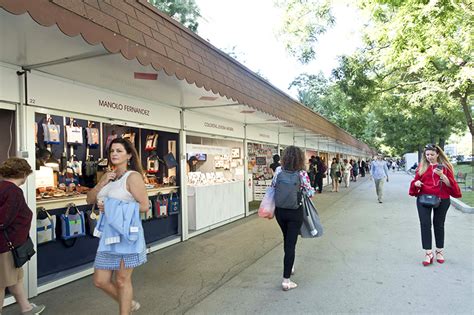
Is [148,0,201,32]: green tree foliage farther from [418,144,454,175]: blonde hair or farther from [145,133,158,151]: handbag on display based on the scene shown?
[418,144,454,175]: blonde hair

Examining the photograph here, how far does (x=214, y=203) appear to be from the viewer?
879cm

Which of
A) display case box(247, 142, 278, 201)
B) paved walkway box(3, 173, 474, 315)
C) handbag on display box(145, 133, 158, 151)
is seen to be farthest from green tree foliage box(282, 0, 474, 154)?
handbag on display box(145, 133, 158, 151)

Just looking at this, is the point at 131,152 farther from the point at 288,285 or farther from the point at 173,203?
the point at 173,203

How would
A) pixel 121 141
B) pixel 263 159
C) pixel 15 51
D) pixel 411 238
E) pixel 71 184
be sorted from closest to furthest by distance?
pixel 121 141
pixel 15 51
pixel 71 184
pixel 411 238
pixel 263 159

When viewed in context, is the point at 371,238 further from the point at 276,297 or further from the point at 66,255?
the point at 66,255

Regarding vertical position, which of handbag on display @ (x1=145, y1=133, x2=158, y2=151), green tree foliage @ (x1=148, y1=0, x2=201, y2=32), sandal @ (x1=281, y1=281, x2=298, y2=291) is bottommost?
sandal @ (x1=281, y1=281, x2=298, y2=291)

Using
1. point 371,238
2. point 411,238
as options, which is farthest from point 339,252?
point 411,238

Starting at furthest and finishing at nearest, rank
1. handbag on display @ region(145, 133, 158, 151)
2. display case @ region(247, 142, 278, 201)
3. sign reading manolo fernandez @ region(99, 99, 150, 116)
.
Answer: display case @ region(247, 142, 278, 201) < handbag on display @ region(145, 133, 158, 151) < sign reading manolo fernandez @ region(99, 99, 150, 116)

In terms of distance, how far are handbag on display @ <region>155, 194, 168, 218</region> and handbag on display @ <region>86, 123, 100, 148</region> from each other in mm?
1462

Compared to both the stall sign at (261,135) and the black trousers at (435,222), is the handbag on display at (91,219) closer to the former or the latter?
the black trousers at (435,222)

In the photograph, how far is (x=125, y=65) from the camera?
14.8 ft

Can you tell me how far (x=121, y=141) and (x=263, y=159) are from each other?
418 inches

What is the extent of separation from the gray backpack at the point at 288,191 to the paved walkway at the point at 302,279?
3.32ft

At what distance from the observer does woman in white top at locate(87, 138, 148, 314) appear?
3.21m
